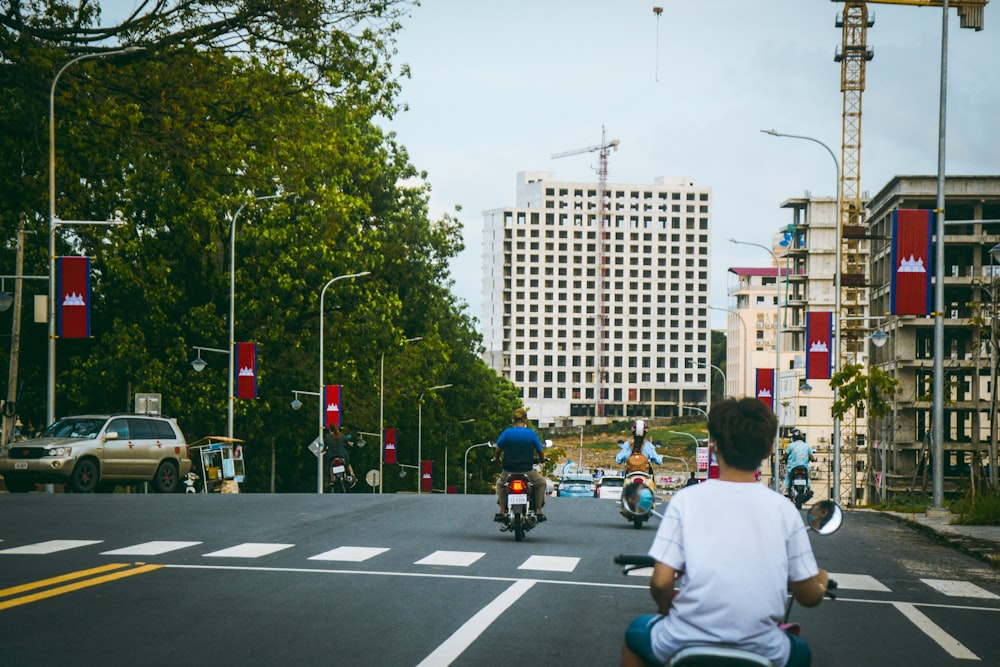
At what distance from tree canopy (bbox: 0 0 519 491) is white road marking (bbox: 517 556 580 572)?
32.2 feet

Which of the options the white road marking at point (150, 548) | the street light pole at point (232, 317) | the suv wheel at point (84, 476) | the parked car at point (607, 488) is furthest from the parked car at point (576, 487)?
the white road marking at point (150, 548)

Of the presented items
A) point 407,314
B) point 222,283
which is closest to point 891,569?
point 222,283

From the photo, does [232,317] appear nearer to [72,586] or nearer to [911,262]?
[911,262]

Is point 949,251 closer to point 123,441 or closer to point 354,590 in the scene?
point 123,441

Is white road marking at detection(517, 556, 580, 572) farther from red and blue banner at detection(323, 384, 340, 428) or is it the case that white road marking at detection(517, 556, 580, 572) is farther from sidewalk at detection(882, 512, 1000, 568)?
red and blue banner at detection(323, 384, 340, 428)

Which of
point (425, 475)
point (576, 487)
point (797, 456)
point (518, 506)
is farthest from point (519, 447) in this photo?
point (425, 475)

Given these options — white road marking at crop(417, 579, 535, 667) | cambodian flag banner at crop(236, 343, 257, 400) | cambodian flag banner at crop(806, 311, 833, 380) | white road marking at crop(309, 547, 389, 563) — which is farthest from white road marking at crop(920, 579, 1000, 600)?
cambodian flag banner at crop(236, 343, 257, 400)

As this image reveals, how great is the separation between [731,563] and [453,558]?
11082mm

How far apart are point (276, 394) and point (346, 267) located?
5500 mm

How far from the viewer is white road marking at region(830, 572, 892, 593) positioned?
1371 centimetres

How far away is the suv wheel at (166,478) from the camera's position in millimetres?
31453

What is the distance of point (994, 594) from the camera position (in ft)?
45.2

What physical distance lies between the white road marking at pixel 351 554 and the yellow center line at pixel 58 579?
2367 mm

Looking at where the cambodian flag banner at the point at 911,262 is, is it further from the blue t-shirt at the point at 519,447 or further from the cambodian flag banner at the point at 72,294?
the cambodian flag banner at the point at 72,294
